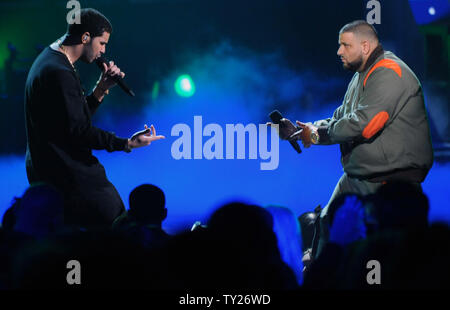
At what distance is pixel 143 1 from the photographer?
16.7 ft

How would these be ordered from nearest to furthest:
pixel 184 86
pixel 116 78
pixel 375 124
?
pixel 375 124 < pixel 116 78 < pixel 184 86

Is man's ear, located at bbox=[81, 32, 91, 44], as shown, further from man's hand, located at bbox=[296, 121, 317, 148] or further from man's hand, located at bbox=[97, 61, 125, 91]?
man's hand, located at bbox=[296, 121, 317, 148]

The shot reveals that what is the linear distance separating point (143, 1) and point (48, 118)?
8.82 feet

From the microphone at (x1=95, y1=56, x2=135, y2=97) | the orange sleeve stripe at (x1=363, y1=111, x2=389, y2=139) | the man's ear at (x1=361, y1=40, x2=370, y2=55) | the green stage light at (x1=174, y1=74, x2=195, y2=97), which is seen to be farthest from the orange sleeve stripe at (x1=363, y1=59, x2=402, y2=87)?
the green stage light at (x1=174, y1=74, x2=195, y2=97)

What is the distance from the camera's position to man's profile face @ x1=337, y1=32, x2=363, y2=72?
3051 mm

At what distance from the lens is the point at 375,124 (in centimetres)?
282

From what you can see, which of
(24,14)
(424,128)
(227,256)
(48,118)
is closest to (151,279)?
(227,256)

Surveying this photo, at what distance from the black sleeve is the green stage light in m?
2.33

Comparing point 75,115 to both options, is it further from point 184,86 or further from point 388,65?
point 184,86

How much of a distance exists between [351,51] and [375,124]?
504 millimetres

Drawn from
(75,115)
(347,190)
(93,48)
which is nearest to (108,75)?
(93,48)

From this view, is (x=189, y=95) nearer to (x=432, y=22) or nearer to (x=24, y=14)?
(x=24, y=14)

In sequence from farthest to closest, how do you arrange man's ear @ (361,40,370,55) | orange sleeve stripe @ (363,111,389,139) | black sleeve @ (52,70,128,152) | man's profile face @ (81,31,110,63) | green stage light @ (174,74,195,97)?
1. green stage light @ (174,74,195,97)
2. man's ear @ (361,40,370,55)
3. man's profile face @ (81,31,110,63)
4. orange sleeve stripe @ (363,111,389,139)
5. black sleeve @ (52,70,128,152)
